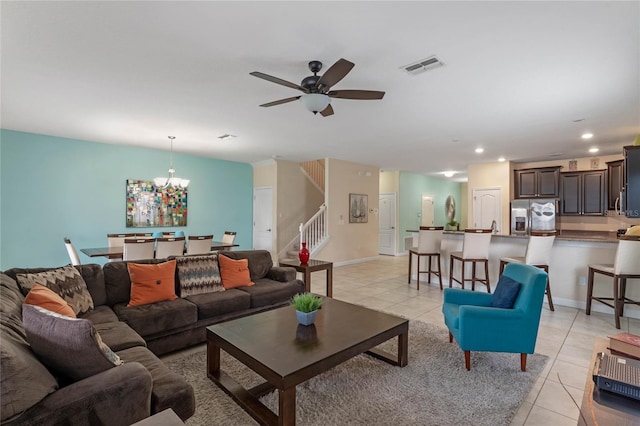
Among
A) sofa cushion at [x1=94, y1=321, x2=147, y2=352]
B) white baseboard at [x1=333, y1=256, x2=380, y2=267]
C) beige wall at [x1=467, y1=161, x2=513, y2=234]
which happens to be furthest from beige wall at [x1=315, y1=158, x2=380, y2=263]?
sofa cushion at [x1=94, y1=321, x2=147, y2=352]

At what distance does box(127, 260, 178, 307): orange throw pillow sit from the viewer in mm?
2928

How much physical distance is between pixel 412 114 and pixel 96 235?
6.16 meters

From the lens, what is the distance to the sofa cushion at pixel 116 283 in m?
2.93

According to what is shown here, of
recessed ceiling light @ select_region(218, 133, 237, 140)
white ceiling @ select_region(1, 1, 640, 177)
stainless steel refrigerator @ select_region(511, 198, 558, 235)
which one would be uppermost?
white ceiling @ select_region(1, 1, 640, 177)

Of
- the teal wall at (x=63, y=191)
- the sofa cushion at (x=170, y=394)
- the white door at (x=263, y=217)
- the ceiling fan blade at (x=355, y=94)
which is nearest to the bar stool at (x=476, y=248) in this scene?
the ceiling fan blade at (x=355, y=94)

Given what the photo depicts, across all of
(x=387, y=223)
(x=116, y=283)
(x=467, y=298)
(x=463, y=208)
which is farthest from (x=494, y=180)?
(x=116, y=283)

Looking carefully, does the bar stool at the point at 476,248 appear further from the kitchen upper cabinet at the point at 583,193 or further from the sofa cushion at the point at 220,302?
the kitchen upper cabinet at the point at 583,193

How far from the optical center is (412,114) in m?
4.14

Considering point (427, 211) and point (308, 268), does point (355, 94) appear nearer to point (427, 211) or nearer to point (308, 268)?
point (308, 268)

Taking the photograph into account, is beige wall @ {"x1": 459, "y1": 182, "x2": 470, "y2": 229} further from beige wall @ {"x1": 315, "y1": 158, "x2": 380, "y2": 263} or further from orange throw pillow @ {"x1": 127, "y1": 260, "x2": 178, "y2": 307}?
orange throw pillow @ {"x1": 127, "y1": 260, "x2": 178, "y2": 307}

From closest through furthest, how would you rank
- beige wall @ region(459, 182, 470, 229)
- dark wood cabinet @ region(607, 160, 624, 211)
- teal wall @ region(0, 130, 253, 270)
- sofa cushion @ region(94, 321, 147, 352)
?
sofa cushion @ region(94, 321, 147, 352) < teal wall @ region(0, 130, 253, 270) < dark wood cabinet @ region(607, 160, 624, 211) < beige wall @ region(459, 182, 470, 229)

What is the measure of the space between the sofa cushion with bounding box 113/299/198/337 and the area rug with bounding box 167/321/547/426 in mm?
322

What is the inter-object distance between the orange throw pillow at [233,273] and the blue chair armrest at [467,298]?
227 centimetres

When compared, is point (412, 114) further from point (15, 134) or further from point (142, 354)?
point (15, 134)
